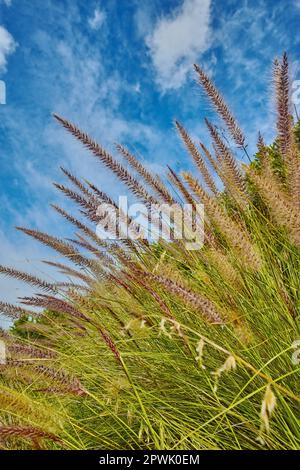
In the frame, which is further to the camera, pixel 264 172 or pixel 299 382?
pixel 264 172

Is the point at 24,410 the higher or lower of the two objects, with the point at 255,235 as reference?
lower

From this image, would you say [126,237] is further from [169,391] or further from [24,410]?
[24,410]

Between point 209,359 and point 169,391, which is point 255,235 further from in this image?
point 169,391

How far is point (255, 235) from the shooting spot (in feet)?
8.82

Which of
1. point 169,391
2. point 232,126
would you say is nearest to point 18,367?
point 169,391

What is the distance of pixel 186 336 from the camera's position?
1790 mm

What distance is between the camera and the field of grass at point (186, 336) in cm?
167

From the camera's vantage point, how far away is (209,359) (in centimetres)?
208

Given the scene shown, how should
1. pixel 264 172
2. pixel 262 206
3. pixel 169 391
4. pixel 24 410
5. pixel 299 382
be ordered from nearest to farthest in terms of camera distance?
pixel 24 410
pixel 299 382
pixel 169 391
pixel 264 172
pixel 262 206

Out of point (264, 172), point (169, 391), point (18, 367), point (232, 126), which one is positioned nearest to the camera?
point (169, 391)

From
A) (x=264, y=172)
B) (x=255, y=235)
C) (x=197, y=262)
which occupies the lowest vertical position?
(x=197, y=262)

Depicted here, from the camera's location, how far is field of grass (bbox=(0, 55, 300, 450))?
65.6 inches

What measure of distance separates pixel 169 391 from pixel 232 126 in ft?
4.62

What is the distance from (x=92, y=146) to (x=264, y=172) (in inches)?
35.2
